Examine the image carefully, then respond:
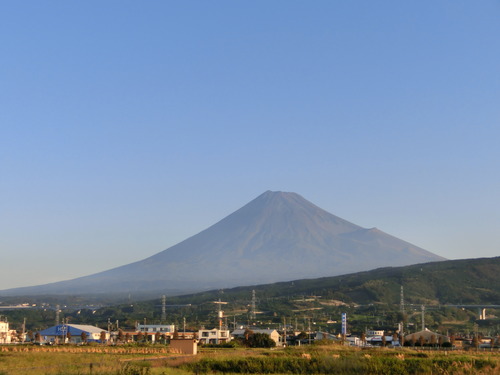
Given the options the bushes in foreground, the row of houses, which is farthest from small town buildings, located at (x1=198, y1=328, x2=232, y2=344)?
the bushes in foreground

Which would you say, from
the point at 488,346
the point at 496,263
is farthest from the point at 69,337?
the point at 496,263

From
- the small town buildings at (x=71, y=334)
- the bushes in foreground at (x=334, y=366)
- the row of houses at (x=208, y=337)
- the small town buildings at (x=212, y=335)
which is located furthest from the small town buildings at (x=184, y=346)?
the small town buildings at (x=212, y=335)

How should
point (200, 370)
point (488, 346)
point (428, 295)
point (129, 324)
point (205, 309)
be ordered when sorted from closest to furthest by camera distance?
point (200, 370), point (488, 346), point (129, 324), point (205, 309), point (428, 295)

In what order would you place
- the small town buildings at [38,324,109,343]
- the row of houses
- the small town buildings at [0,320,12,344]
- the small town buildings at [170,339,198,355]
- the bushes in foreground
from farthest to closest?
1. the small town buildings at [38,324,109,343]
2. the small town buildings at [0,320,12,344]
3. the row of houses
4. the small town buildings at [170,339,198,355]
5. the bushes in foreground

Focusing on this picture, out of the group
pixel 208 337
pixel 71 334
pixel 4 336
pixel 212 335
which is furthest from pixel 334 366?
pixel 71 334

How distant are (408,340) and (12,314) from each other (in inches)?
3286

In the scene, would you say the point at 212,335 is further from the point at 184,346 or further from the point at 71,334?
the point at 184,346

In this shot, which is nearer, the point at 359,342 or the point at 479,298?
the point at 359,342

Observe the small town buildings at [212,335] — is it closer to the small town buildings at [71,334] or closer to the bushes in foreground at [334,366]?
the small town buildings at [71,334]

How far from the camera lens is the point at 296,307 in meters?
133

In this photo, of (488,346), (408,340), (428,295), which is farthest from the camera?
(428,295)

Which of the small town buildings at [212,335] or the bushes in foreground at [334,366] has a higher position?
the bushes in foreground at [334,366]

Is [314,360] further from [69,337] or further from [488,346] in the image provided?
[69,337]

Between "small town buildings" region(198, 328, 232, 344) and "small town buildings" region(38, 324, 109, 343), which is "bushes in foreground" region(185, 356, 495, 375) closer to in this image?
"small town buildings" region(38, 324, 109, 343)
